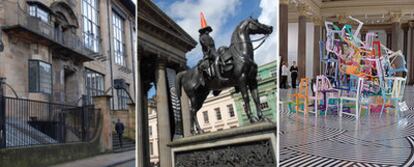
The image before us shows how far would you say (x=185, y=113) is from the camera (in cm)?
169

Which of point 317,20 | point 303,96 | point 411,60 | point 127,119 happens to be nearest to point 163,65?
point 127,119

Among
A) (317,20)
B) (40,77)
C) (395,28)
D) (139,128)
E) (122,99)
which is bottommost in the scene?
(139,128)

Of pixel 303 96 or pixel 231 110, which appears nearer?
pixel 231 110

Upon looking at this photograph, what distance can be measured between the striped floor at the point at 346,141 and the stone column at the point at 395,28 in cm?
1694

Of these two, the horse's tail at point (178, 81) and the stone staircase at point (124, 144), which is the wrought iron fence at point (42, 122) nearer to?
the stone staircase at point (124, 144)

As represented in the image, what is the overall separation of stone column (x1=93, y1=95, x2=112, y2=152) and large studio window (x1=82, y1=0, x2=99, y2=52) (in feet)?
0.97

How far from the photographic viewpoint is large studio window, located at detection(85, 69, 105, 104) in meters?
2.26

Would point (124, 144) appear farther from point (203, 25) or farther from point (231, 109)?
point (203, 25)

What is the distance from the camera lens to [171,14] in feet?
5.49

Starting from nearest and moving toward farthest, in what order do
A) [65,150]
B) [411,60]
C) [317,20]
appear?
1. [65,150]
2. [317,20]
3. [411,60]

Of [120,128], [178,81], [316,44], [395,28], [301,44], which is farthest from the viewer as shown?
[395,28]

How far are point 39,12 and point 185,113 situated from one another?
998 millimetres

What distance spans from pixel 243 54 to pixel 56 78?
1.15 meters

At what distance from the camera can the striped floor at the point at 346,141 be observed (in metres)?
3.45
